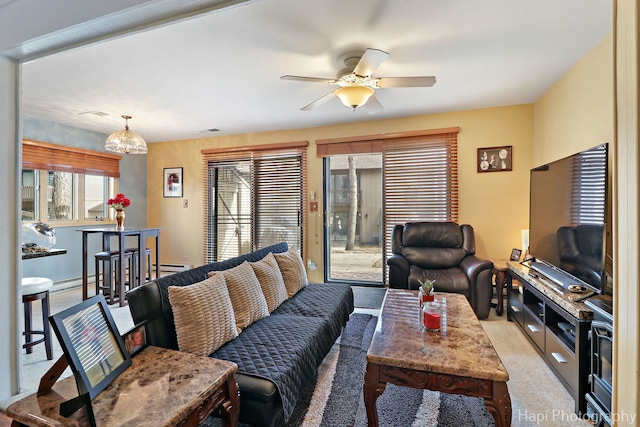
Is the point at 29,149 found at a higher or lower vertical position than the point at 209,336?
higher

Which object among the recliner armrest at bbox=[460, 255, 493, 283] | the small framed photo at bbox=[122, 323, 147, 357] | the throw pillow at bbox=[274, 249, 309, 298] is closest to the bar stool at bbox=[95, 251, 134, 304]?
the throw pillow at bbox=[274, 249, 309, 298]

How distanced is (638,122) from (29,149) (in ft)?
18.9

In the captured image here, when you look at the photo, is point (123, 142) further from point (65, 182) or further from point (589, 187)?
point (589, 187)

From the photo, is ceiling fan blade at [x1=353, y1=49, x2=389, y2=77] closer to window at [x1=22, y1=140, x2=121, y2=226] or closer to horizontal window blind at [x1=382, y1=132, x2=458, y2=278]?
horizontal window blind at [x1=382, y1=132, x2=458, y2=278]

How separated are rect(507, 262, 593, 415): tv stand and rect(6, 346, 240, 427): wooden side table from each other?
1.94m

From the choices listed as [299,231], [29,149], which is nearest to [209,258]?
[299,231]

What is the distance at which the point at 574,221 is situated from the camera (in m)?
2.12

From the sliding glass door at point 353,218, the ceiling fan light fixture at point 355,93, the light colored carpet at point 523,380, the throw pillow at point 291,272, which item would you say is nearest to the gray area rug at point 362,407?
the light colored carpet at point 523,380

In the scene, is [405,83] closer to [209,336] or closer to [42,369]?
[209,336]

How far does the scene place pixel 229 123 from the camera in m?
4.41

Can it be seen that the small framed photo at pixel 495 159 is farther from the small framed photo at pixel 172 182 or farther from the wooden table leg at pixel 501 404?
the small framed photo at pixel 172 182

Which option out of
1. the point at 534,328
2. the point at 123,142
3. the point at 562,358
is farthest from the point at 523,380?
the point at 123,142

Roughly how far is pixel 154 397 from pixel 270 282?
1326 millimetres

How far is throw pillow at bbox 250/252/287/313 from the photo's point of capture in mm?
2305
